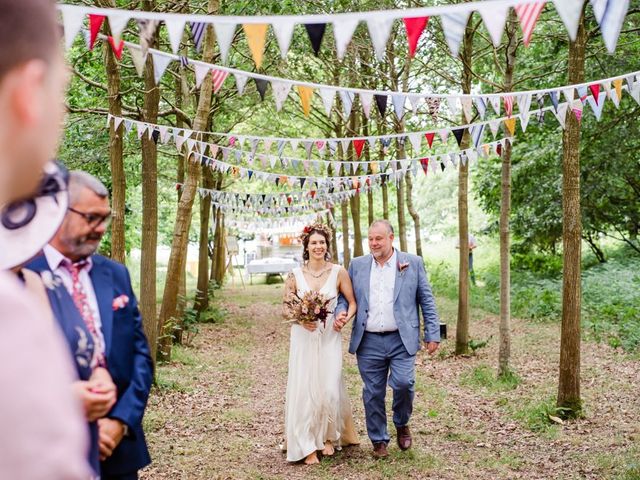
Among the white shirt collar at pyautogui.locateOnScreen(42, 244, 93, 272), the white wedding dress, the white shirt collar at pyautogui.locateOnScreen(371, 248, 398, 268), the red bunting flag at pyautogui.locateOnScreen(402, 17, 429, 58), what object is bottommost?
the white wedding dress

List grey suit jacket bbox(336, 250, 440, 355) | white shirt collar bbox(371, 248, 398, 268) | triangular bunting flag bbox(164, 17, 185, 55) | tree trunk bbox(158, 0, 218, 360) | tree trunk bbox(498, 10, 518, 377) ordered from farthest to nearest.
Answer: tree trunk bbox(498, 10, 518, 377) → tree trunk bbox(158, 0, 218, 360) → white shirt collar bbox(371, 248, 398, 268) → grey suit jacket bbox(336, 250, 440, 355) → triangular bunting flag bbox(164, 17, 185, 55)

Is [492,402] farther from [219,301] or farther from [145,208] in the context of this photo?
[219,301]

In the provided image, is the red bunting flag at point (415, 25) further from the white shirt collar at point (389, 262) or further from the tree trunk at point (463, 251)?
the tree trunk at point (463, 251)

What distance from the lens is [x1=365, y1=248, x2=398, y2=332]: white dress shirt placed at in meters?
6.69

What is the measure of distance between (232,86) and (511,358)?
8046mm

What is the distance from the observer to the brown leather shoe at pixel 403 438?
22.3 feet

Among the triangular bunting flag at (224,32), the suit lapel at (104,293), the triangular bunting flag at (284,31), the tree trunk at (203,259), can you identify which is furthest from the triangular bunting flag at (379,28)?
the tree trunk at (203,259)

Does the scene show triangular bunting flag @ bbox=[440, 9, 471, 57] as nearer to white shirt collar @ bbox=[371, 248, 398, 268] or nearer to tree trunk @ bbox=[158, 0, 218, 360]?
white shirt collar @ bbox=[371, 248, 398, 268]

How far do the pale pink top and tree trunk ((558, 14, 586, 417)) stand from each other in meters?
6.78

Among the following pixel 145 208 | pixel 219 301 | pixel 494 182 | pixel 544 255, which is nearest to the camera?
pixel 145 208

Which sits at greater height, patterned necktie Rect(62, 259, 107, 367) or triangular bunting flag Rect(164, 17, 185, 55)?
triangular bunting flag Rect(164, 17, 185, 55)

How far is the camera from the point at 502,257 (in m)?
9.76

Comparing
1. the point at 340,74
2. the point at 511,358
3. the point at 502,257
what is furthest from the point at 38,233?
the point at 340,74

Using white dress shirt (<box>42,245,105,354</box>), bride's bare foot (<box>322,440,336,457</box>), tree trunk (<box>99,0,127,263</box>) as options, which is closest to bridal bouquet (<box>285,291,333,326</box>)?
bride's bare foot (<box>322,440,336,457</box>)
